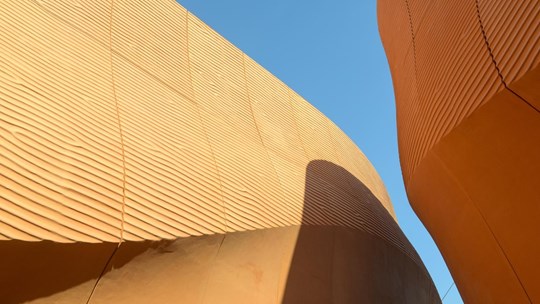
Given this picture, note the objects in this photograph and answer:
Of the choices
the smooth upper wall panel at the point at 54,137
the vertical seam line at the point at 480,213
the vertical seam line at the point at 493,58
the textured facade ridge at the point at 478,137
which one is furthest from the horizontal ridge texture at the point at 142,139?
the vertical seam line at the point at 493,58

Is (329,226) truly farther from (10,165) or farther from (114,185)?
(10,165)

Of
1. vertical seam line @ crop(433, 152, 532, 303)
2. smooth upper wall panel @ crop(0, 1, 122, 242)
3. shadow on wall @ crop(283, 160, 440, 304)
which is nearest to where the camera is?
smooth upper wall panel @ crop(0, 1, 122, 242)

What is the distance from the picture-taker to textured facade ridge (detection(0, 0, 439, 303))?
5055mm

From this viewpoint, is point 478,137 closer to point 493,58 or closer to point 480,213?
point 493,58

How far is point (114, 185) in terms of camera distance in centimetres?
579

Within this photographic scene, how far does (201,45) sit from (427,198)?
6543mm

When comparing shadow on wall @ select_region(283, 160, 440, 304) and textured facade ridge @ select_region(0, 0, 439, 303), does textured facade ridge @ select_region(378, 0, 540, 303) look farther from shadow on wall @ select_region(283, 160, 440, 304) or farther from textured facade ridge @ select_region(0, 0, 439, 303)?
textured facade ridge @ select_region(0, 0, 439, 303)

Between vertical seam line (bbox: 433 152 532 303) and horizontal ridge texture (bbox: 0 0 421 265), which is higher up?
vertical seam line (bbox: 433 152 532 303)

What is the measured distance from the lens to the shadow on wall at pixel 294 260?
16.0 feet

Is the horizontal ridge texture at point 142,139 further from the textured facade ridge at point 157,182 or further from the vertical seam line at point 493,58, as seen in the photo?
the vertical seam line at point 493,58

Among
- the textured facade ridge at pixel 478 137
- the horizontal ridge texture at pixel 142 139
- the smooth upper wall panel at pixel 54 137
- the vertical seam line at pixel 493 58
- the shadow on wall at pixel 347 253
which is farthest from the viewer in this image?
the shadow on wall at pixel 347 253

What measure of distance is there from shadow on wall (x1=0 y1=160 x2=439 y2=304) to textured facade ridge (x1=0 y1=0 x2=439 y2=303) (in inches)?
1.0

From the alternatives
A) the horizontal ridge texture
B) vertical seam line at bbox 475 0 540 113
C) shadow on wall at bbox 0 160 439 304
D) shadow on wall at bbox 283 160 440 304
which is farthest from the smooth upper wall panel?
vertical seam line at bbox 475 0 540 113

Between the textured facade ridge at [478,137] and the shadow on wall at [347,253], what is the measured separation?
164cm
